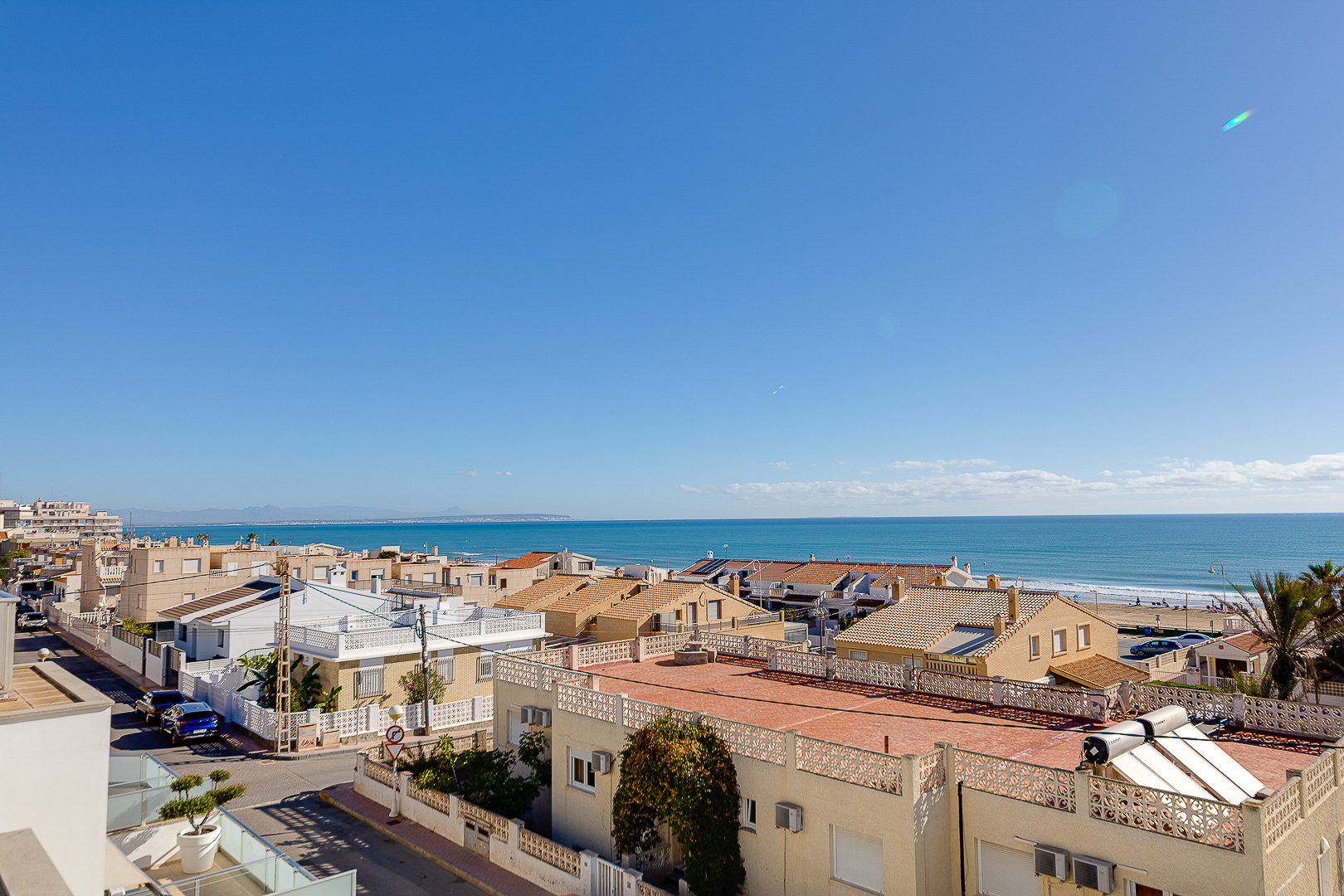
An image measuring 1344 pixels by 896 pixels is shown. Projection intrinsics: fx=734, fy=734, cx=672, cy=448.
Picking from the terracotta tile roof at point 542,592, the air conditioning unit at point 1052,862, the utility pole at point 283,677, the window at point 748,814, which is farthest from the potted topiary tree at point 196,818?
the terracotta tile roof at point 542,592

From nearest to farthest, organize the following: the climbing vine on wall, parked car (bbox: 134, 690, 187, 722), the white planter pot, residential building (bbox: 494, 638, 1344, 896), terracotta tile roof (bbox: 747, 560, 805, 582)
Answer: residential building (bbox: 494, 638, 1344, 896) → the climbing vine on wall → the white planter pot → parked car (bbox: 134, 690, 187, 722) → terracotta tile roof (bbox: 747, 560, 805, 582)

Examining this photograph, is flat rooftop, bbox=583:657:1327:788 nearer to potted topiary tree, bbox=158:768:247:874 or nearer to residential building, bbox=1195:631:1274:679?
potted topiary tree, bbox=158:768:247:874

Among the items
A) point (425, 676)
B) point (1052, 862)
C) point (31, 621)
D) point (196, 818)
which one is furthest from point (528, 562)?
point (1052, 862)

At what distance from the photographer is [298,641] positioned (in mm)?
32531

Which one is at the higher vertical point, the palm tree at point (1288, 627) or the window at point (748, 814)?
the palm tree at point (1288, 627)

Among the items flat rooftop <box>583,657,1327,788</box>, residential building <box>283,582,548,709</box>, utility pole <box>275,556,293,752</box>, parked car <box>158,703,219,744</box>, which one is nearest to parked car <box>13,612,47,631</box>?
residential building <box>283,582,548,709</box>

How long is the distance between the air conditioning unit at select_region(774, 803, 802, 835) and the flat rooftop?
1.76 m

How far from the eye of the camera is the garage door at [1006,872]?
1181 centimetres

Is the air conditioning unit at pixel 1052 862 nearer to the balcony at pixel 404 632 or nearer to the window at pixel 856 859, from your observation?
the window at pixel 856 859

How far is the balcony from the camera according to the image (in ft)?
100

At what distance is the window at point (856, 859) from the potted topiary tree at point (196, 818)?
12.7 meters

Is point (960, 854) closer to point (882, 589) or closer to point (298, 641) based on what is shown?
point (298, 641)

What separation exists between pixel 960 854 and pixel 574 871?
8.33 metres

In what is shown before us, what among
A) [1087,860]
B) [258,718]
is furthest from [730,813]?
[258,718]
